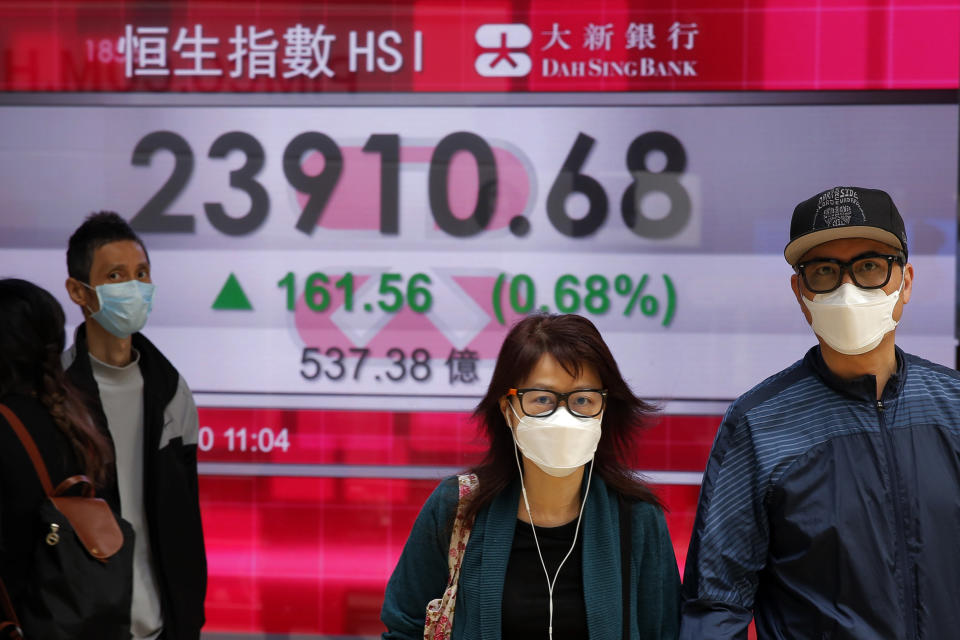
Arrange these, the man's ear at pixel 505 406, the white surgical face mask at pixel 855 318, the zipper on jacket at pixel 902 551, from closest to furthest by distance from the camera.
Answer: the zipper on jacket at pixel 902 551
the white surgical face mask at pixel 855 318
the man's ear at pixel 505 406

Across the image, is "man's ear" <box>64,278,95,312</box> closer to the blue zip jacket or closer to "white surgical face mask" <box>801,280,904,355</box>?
the blue zip jacket

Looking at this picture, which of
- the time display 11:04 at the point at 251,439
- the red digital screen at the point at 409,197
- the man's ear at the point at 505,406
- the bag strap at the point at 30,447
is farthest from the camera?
the time display 11:04 at the point at 251,439

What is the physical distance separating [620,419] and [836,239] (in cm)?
66

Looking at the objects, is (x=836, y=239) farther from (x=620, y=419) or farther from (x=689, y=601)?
(x=689, y=601)

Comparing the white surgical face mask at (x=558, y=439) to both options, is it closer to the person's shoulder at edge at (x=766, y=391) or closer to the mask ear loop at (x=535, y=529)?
the mask ear loop at (x=535, y=529)

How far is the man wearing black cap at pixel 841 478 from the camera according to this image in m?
2.09

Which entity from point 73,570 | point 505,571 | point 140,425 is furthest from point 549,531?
point 140,425

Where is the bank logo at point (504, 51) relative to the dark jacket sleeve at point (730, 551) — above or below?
above

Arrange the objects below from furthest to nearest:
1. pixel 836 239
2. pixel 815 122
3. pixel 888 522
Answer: pixel 815 122 → pixel 836 239 → pixel 888 522

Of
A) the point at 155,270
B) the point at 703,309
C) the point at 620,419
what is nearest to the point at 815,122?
the point at 703,309

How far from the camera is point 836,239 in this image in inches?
89.4

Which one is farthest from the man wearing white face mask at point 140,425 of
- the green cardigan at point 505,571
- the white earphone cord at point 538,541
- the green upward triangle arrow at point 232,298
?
the white earphone cord at point 538,541

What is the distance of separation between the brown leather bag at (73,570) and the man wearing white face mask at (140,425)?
41 centimetres

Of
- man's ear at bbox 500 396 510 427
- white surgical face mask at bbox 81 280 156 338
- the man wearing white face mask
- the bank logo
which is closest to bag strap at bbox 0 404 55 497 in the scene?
the man wearing white face mask
